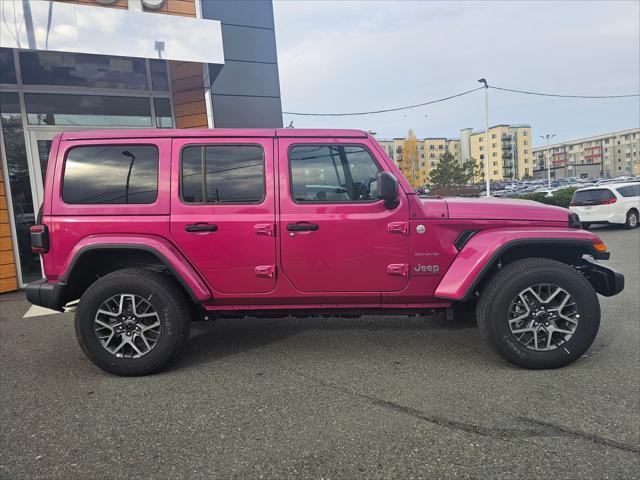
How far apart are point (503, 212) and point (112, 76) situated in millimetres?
7069

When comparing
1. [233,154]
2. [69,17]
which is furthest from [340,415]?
[69,17]

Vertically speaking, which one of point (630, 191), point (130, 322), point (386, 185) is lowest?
point (130, 322)

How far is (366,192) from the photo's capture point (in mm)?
3598

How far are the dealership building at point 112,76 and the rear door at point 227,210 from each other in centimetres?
370

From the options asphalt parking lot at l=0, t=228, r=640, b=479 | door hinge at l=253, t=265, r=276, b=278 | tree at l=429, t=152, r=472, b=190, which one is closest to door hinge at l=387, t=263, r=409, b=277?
asphalt parking lot at l=0, t=228, r=640, b=479

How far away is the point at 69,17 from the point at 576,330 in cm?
703

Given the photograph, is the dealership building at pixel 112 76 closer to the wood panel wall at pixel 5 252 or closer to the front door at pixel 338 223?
the wood panel wall at pixel 5 252

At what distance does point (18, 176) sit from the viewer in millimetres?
7195

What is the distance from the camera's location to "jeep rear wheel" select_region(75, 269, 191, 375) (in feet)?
11.3

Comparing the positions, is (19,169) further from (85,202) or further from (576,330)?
(576,330)

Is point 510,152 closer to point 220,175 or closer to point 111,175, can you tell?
point 220,175

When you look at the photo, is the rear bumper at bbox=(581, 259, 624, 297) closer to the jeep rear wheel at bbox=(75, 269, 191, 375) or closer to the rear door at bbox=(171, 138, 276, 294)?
the rear door at bbox=(171, 138, 276, 294)

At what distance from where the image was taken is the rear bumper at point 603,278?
3596 mm

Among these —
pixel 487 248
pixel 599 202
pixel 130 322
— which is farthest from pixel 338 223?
pixel 599 202
